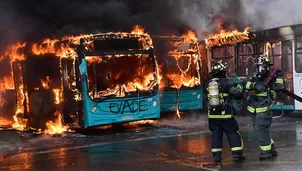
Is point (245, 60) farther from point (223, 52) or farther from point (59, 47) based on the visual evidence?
point (59, 47)

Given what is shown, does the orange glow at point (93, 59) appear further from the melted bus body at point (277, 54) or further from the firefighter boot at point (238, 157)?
the firefighter boot at point (238, 157)

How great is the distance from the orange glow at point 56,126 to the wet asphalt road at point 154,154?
140cm

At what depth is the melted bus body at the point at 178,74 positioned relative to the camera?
1427 cm

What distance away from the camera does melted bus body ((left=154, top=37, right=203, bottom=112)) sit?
14.3m

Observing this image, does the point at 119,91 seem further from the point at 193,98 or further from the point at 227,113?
the point at 227,113

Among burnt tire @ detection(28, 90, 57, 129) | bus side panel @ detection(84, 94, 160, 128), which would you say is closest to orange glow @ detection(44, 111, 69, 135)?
burnt tire @ detection(28, 90, 57, 129)

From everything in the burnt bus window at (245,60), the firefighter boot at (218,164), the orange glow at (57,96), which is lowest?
the firefighter boot at (218,164)

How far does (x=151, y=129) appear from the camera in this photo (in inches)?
496

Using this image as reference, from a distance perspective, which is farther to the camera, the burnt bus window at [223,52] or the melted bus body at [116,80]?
the burnt bus window at [223,52]

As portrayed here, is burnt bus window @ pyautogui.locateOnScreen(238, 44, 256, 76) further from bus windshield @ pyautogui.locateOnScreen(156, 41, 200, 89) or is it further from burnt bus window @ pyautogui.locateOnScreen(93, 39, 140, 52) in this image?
burnt bus window @ pyautogui.locateOnScreen(93, 39, 140, 52)

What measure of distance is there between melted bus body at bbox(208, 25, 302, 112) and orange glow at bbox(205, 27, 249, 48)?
126mm

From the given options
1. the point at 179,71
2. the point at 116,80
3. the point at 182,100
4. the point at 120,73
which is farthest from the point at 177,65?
the point at 116,80

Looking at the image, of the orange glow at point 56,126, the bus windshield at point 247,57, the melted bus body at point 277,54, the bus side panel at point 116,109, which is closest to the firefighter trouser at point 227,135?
the bus side panel at point 116,109

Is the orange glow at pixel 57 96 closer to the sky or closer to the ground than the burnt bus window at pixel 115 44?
closer to the ground
